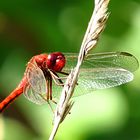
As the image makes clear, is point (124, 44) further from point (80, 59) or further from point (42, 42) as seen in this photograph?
point (80, 59)

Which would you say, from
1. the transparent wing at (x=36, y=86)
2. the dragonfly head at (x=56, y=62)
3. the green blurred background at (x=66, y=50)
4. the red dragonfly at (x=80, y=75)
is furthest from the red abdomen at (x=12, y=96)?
the green blurred background at (x=66, y=50)

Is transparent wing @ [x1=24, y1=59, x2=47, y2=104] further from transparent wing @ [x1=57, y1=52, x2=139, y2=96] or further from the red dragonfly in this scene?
transparent wing @ [x1=57, y1=52, x2=139, y2=96]

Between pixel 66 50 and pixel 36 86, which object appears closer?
pixel 36 86

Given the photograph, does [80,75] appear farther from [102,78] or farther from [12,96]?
[12,96]

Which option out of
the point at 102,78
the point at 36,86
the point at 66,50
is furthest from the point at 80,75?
the point at 66,50

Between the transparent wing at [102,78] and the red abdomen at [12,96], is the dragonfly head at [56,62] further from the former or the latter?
the red abdomen at [12,96]

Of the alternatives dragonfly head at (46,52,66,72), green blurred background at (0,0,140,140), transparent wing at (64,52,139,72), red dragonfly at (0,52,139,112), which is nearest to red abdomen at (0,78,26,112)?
red dragonfly at (0,52,139,112)
